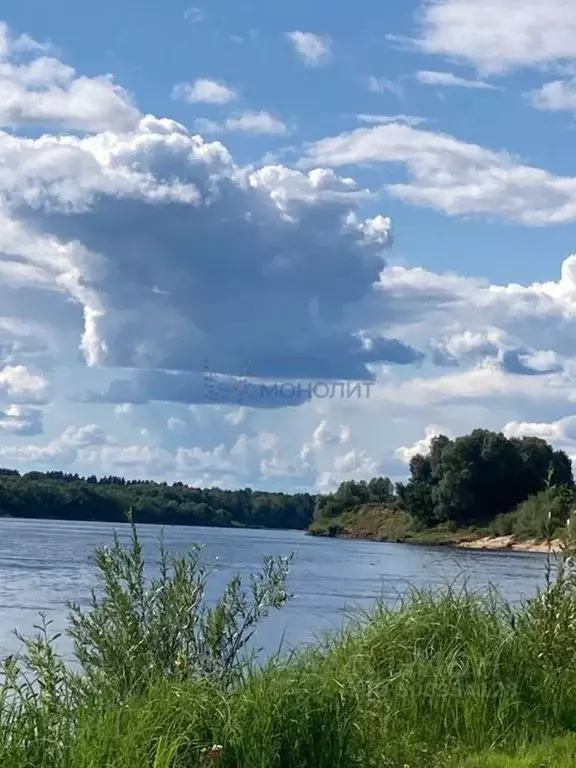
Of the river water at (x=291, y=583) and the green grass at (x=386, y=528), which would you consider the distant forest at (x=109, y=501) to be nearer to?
the green grass at (x=386, y=528)

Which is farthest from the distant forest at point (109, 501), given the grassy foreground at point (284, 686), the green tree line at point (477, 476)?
the grassy foreground at point (284, 686)

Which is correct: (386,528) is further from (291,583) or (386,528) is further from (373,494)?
(291,583)

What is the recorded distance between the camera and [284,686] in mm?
9211

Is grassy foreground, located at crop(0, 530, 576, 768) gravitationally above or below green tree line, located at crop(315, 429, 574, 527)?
below

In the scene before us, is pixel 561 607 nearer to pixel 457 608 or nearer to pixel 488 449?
pixel 457 608

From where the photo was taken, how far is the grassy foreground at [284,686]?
27.6ft

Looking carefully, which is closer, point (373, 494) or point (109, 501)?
point (109, 501)

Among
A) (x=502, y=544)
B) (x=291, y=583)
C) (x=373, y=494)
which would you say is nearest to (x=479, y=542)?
(x=502, y=544)

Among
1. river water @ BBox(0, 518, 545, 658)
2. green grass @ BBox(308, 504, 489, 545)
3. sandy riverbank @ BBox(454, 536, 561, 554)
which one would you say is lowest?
river water @ BBox(0, 518, 545, 658)

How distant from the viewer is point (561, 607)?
38.9 ft

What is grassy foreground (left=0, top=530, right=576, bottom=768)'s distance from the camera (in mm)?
8414

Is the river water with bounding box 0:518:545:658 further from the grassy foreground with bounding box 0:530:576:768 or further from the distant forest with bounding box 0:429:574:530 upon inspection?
the distant forest with bounding box 0:429:574:530

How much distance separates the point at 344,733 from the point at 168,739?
4.43 ft

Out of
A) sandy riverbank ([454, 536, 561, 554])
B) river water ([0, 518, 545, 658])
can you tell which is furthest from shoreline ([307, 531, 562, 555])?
river water ([0, 518, 545, 658])
